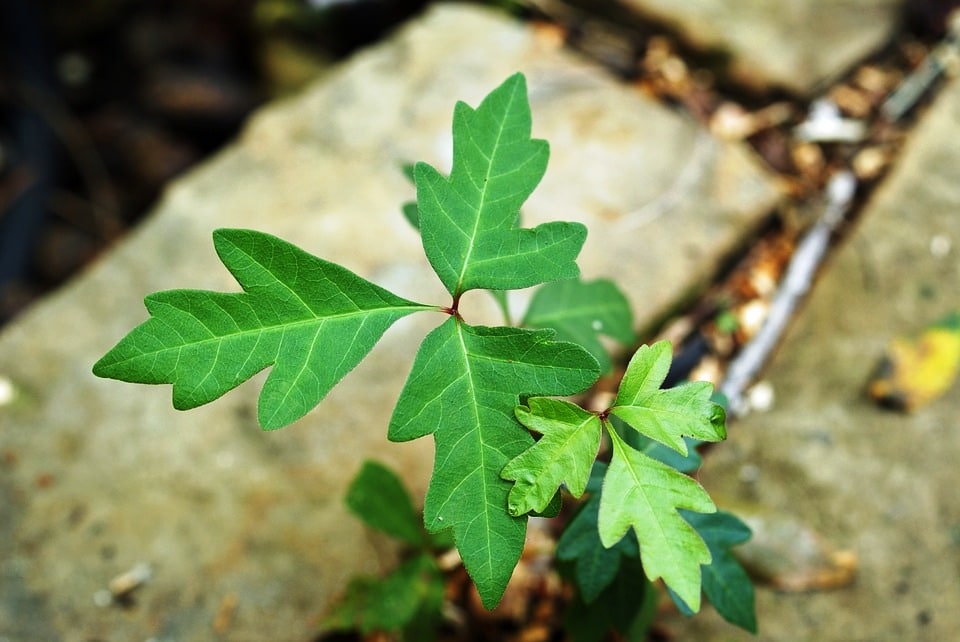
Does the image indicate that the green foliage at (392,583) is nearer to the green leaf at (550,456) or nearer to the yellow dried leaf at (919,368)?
the green leaf at (550,456)

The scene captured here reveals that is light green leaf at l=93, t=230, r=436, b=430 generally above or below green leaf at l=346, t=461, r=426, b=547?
above

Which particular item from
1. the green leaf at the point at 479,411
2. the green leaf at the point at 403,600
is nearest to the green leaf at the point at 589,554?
the green leaf at the point at 479,411

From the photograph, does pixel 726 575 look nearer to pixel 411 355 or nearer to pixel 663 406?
pixel 663 406

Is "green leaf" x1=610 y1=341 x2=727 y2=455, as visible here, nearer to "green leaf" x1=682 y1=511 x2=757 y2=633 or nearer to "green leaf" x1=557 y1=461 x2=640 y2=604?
"green leaf" x1=557 y1=461 x2=640 y2=604

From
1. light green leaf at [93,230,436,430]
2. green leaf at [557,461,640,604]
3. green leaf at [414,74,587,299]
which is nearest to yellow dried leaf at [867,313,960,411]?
green leaf at [557,461,640,604]

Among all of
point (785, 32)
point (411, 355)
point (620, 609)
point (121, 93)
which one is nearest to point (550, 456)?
point (620, 609)

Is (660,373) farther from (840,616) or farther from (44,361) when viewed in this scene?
(44,361)
